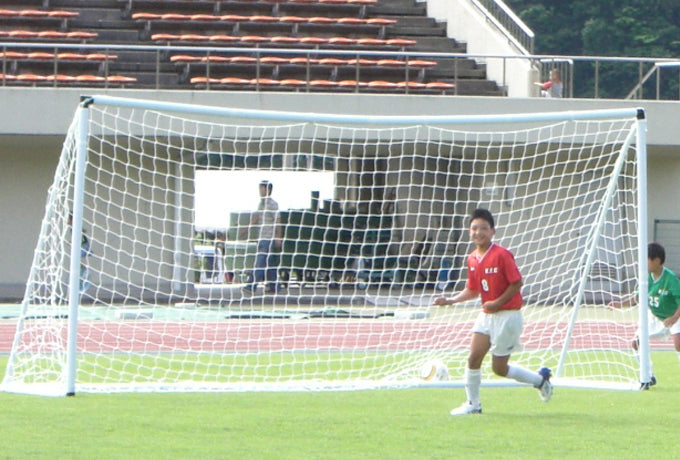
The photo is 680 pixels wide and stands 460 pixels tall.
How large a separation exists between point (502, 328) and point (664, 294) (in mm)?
3201

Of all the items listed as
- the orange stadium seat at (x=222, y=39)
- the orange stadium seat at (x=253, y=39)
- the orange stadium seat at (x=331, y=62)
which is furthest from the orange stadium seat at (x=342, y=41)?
the orange stadium seat at (x=331, y=62)

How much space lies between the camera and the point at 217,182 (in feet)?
73.1

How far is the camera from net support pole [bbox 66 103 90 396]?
10.0 meters

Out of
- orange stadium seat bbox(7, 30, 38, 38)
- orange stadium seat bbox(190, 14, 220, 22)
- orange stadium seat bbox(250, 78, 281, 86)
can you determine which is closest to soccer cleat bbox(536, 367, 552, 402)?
orange stadium seat bbox(250, 78, 281, 86)

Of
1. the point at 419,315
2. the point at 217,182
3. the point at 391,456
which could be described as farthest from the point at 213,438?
the point at 217,182

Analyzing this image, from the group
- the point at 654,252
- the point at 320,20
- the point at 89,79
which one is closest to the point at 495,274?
the point at 654,252

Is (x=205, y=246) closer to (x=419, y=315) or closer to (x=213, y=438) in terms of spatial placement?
(x=419, y=315)

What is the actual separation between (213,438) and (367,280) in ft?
38.2

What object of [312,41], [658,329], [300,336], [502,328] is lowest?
[300,336]

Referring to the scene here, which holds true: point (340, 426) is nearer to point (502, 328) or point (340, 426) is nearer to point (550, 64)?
point (502, 328)

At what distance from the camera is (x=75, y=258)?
1005 centimetres

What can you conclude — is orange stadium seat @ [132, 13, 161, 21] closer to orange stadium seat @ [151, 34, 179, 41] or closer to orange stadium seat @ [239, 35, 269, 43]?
orange stadium seat @ [151, 34, 179, 41]

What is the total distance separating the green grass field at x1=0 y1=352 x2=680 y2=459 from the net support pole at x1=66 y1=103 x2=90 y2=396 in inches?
10.0

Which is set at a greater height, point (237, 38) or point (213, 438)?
point (237, 38)
